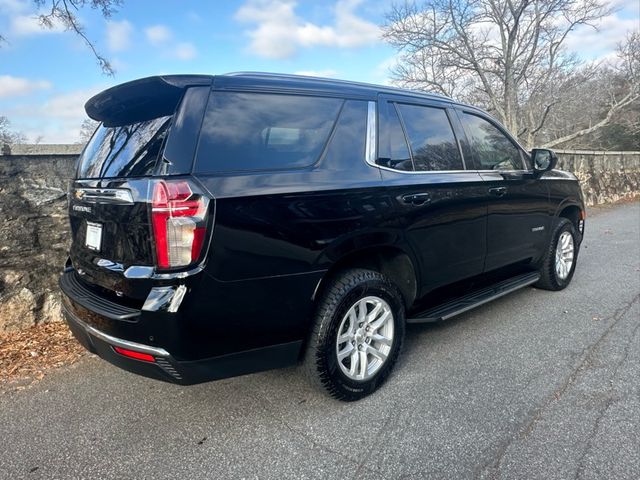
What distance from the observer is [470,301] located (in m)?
3.62

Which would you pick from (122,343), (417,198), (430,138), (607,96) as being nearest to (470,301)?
(417,198)

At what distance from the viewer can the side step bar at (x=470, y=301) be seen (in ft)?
10.8

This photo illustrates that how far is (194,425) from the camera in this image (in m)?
2.61

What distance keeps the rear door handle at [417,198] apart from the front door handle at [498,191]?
926 mm

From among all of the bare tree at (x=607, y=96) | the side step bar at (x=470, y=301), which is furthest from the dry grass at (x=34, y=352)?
the bare tree at (x=607, y=96)

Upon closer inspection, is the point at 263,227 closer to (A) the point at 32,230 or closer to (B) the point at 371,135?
(B) the point at 371,135

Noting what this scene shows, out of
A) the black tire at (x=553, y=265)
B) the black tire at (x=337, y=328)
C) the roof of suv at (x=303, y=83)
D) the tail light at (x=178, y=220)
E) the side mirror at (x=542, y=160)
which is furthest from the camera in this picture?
the black tire at (x=553, y=265)

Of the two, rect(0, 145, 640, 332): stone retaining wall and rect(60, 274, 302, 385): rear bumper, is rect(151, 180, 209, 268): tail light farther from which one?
rect(0, 145, 640, 332): stone retaining wall

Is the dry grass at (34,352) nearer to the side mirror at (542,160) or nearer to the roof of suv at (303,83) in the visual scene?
the roof of suv at (303,83)

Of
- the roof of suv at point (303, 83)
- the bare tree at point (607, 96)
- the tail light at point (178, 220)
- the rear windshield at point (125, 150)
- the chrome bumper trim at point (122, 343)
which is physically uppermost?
the bare tree at point (607, 96)

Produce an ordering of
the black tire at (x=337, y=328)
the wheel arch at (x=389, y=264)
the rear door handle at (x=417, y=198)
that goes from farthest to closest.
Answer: the rear door handle at (x=417, y=198) < the wheel arch at (x=389, y=264) < the black tire at (x=337, y=328)

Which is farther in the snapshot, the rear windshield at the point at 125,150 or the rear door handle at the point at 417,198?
the rear door handle at the point at 417,198

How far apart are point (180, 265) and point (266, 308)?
0.50 m

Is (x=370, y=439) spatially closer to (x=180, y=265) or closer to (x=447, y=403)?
(x=447, y=403)
